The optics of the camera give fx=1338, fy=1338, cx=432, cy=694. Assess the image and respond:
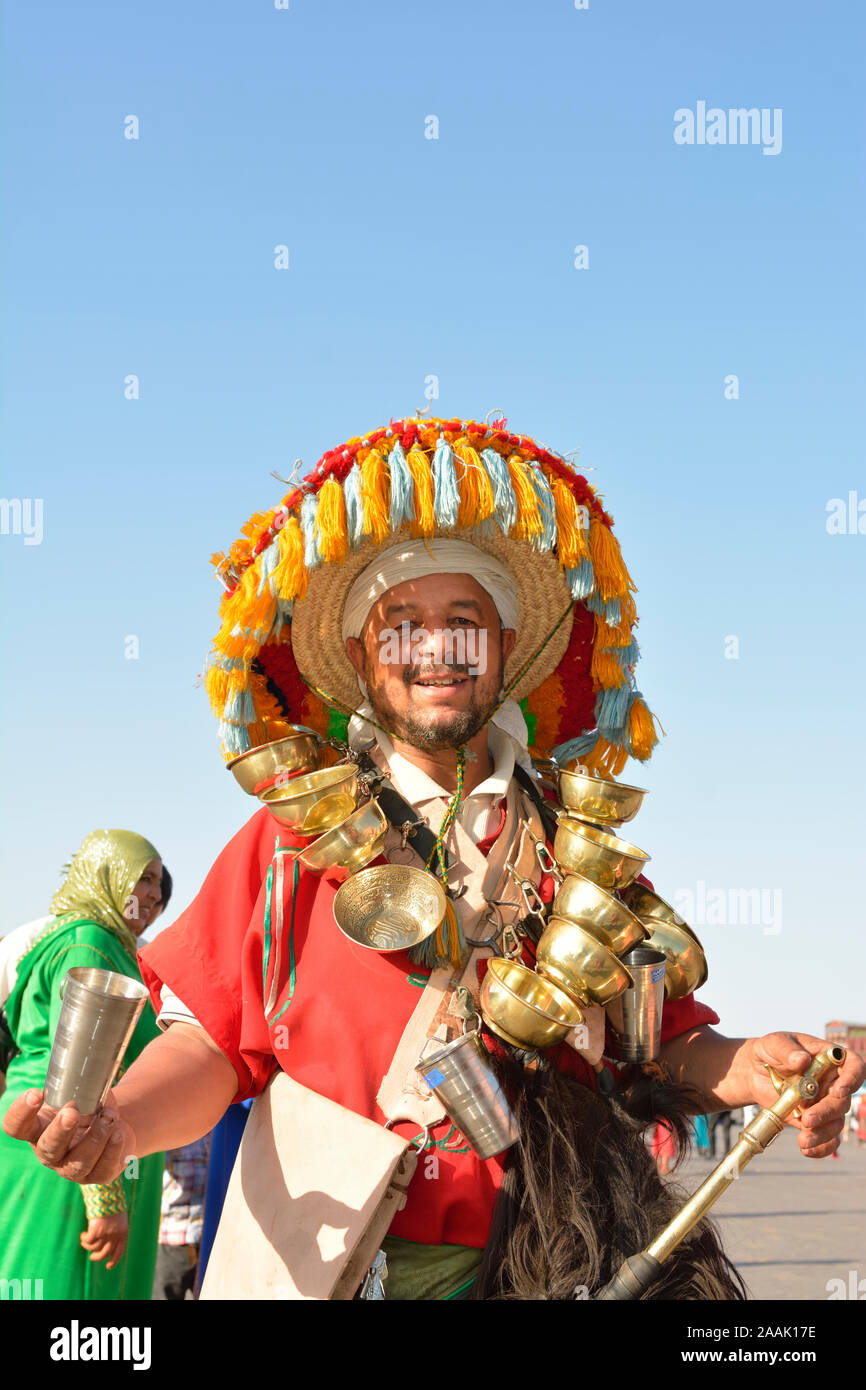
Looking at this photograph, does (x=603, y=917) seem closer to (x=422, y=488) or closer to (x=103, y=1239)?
(x=422, y=488)

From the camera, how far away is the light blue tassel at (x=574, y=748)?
362 cm

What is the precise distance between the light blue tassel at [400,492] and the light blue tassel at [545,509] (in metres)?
0.33

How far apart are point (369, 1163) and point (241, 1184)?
360 millimetres

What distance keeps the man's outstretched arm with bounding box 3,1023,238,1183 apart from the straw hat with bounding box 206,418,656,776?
34.2 inches

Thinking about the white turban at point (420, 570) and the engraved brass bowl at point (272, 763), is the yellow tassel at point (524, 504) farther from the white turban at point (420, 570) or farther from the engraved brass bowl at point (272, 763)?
the engraved brass bowl at point (272, 763)

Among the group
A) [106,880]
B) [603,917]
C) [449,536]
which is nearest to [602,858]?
[603,917]

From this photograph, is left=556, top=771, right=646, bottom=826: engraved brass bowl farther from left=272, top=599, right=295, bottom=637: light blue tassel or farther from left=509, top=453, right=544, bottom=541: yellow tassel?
left=272, top=599, right=295, bottom=637: light blue tassel

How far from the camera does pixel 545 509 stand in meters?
3.31

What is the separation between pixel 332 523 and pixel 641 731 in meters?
1.00

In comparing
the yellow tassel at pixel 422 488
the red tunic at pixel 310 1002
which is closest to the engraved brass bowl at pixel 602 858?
the red tunic at pixel 310 1002

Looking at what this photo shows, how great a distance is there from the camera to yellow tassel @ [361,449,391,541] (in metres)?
3.16
